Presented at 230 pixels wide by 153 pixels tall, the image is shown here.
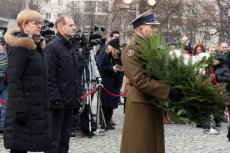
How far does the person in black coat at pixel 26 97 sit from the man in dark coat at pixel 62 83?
3.31 feet

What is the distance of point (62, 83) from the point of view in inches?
272

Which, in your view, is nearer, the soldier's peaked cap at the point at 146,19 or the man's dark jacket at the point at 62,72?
the soldier's peaked cap at the point at 146,19

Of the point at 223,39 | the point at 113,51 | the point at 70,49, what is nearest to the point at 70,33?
the point at 70,49

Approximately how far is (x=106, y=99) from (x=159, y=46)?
5.61 metres

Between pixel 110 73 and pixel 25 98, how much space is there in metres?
5.32

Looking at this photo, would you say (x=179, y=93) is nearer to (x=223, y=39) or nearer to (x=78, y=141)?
(x=78, y=141)

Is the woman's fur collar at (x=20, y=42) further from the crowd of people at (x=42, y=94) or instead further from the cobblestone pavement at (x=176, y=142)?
the cobblestone pavement at (x=176, y=142)

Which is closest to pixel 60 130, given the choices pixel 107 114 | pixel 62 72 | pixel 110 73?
pixel 62 72

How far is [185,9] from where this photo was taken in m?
41.8

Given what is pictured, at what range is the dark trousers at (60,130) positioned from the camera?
6.78m

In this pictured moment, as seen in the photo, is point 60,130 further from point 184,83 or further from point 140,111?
point 184,83

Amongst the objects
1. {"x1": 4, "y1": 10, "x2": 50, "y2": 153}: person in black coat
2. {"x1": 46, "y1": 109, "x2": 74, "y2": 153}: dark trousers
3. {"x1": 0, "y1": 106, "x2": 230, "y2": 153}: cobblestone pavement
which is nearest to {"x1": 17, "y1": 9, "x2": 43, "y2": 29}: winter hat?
{"x1": 4, "y1": 10, "x2": 50, "y2": 153}: person in black coat

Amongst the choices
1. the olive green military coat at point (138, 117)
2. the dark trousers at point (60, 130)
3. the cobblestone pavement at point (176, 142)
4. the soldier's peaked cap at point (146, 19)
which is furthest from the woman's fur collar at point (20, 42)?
the cobblestone pavement at point (176, 142)

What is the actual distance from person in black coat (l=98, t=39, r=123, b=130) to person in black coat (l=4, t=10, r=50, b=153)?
488 centimetres
